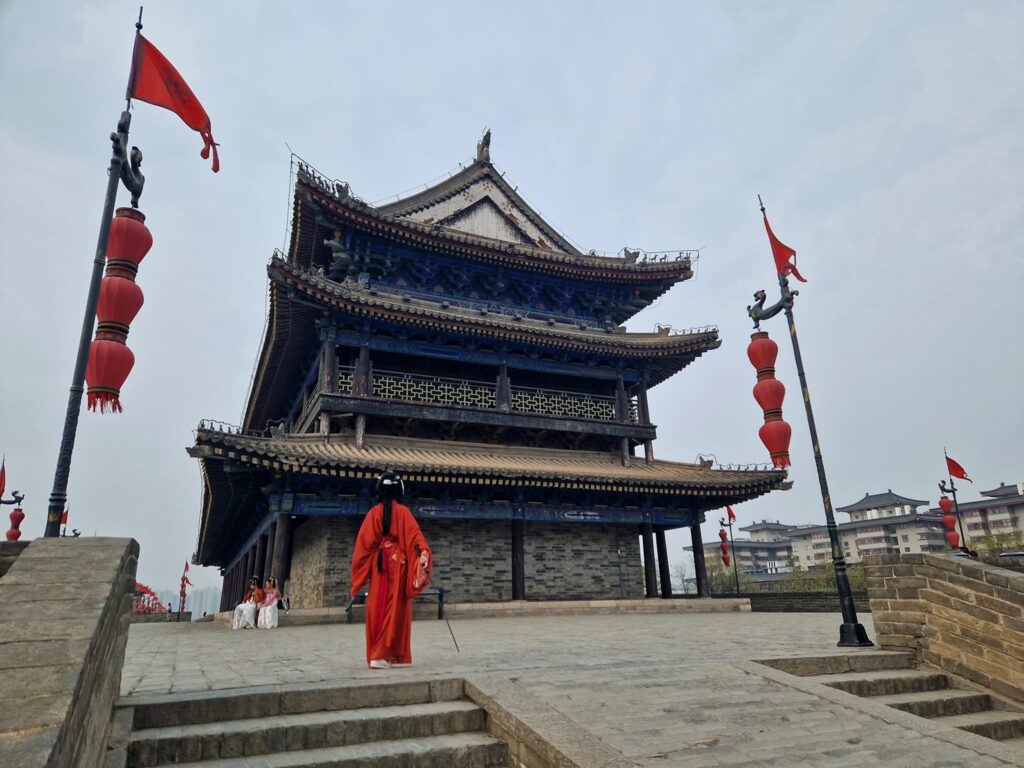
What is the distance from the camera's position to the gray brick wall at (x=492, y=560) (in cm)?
1447

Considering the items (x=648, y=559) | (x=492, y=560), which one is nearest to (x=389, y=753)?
(x=492, y=560)

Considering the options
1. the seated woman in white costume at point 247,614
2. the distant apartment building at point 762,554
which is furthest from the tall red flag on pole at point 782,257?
the distant apartment building at point 762,554

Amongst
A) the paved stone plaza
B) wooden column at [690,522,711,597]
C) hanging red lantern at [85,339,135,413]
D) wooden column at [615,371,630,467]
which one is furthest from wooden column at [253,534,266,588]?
hanging red lantern at [85,339,135,413]

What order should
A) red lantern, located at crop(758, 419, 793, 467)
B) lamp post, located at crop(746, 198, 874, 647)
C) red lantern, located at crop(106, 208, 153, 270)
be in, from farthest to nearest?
red lantern, located at crop(758, 419, 793, 467)
lamp post, located at crop(746, 198, 874, 647)
red lantern, located at crop(106, 208, 153, 270)

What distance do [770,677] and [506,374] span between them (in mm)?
12971

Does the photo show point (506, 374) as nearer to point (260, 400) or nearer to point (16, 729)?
point (260, 400)

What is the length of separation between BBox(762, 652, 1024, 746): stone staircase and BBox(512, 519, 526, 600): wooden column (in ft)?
31.8

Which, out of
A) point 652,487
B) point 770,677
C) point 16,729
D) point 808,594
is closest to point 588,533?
point 652,487

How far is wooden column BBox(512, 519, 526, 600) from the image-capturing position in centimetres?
1523

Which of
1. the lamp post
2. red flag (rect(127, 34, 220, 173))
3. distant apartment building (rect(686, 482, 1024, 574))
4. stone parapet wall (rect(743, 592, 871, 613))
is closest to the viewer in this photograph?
red flag (rect(127, 34, 220, 173))

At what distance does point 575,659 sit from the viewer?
6.21 m

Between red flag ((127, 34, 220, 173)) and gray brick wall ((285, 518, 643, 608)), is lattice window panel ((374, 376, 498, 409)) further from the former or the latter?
red flag ((127, 34, 220, 173))

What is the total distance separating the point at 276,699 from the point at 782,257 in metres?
9.38

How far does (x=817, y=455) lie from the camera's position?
8773mm
